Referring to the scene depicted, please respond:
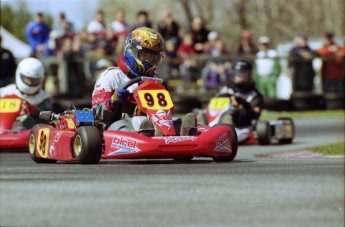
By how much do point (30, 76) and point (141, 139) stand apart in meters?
5.30

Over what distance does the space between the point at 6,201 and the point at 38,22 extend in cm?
1570

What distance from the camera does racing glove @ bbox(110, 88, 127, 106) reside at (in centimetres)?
1112

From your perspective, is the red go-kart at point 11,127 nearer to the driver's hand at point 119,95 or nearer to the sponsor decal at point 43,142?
the sponsor decal at point 43,142

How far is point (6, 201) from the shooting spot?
821 cm

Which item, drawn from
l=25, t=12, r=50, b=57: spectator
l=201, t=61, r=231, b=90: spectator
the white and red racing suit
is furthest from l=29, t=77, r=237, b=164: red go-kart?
l=201, t=61, r=231, b=90: spectator

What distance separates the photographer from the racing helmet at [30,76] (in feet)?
51.5

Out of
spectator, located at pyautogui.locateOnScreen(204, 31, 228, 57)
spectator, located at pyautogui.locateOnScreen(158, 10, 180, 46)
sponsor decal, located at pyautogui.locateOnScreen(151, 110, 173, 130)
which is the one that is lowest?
sponsor decal, located at pyautogui.locateOnScreen(151, 110, 173, 130)

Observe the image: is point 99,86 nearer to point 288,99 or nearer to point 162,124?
point 162,124

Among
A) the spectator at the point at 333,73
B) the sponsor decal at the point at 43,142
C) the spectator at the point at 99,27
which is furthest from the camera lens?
the spectator at the point at 333,73

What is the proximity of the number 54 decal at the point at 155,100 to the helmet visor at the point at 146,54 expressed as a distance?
565 millimetres

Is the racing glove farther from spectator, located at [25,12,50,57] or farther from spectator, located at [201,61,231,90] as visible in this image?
spectator, located at [201,61,231,90]

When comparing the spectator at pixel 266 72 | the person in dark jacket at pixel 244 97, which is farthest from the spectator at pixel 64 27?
the person in dark jacket at pixel 244 97

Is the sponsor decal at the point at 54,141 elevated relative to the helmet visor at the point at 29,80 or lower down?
lower down

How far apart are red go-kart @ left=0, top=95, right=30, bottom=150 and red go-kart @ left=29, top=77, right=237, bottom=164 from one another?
9.63ft
